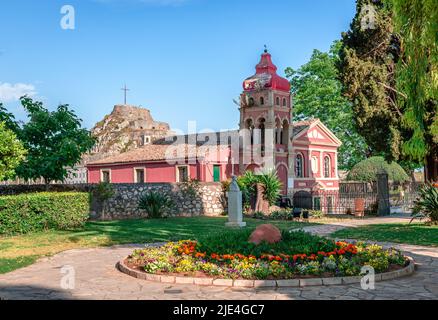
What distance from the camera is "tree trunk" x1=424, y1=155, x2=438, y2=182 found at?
70.5ft

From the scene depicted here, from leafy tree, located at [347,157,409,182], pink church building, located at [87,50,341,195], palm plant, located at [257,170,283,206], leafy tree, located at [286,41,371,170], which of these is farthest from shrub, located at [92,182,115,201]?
leafy tree, located at [286,41,371,170]

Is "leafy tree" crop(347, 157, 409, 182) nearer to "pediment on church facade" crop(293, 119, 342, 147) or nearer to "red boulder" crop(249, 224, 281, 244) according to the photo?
"pediment on church facade" crop(293, 119, 342, 147)

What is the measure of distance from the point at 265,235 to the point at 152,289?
9.74 feet

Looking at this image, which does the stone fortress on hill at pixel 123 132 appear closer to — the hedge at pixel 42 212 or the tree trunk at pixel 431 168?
the hedge at pixel 42 212

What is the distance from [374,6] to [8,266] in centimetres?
2058

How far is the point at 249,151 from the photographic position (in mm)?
35375

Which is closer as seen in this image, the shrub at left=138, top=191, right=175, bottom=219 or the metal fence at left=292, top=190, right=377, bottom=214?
the shrub at left=138, top=191, right=175, bottom=219

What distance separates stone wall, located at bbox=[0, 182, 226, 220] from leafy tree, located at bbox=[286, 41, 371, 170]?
22625 mm

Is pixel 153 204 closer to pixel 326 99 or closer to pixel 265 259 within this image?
pixel 265 259

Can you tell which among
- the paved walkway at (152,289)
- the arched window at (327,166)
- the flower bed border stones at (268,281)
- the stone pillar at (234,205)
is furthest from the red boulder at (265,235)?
the arched window at (327,166)

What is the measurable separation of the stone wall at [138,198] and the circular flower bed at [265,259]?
13662 millimetres

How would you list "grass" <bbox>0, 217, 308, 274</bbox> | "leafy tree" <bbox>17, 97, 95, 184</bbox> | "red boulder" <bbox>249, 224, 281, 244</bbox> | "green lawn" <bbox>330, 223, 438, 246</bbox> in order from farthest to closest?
"leafy tree" <bbox>17, 97, 95, 184</bbox>, "green lawn" <bbox>330, 223, 438, 246</bbox>, "grass" <bbox>0, 217, 308, 274</bbox>, "red boulder" <bbox>249, 224, 281, 244</bbox>
